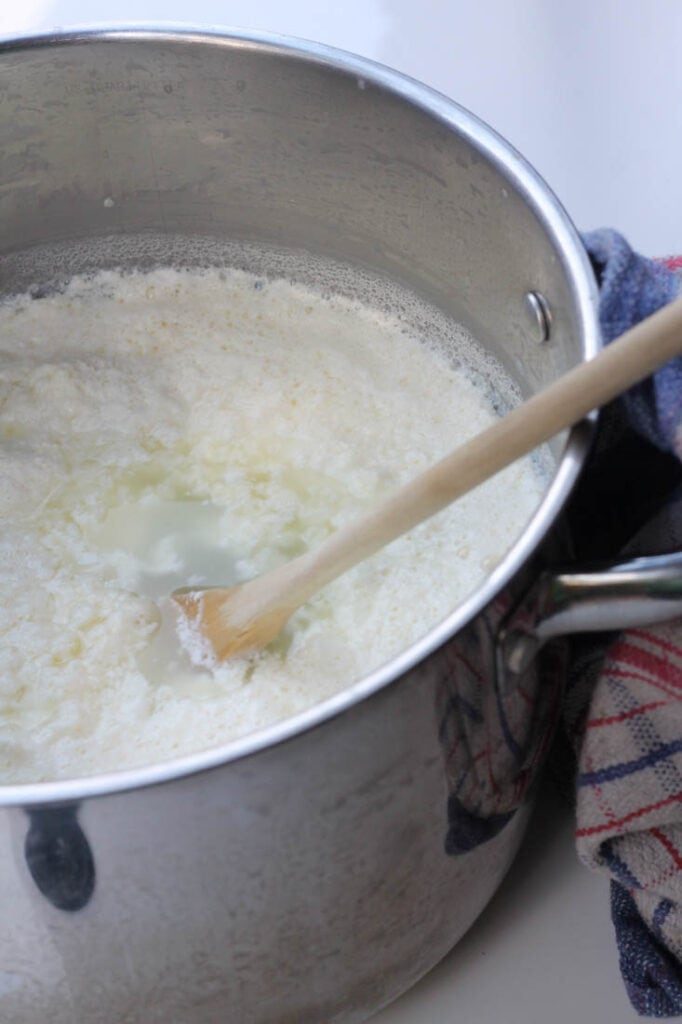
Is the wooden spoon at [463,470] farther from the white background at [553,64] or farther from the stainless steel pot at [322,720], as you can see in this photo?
the white background at [553,64]

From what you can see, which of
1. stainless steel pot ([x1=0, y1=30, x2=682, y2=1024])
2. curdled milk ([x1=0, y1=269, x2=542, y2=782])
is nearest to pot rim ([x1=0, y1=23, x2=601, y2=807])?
stainless steel pot ([x1=0, y1=30, x2=682, y2=1024])

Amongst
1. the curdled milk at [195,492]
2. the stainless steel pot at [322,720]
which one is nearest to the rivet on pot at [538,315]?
the stainless steel pot at [322,720]

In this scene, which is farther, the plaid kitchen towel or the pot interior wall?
the pot interior wall

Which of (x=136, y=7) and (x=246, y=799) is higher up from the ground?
(x=136, y=7)

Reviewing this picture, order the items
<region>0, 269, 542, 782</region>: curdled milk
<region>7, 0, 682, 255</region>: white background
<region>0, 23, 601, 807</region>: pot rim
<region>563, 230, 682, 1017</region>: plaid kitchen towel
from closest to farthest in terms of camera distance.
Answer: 1. <region>0, 23, 601, 807</region>: pot rim
2. <region>563, 230, 682, 1017</region>: plaid kitchen towel
3. <region>0, 269, 542, 782</region>: curdled milk
4. <region>7, 0, 682, 255</region>: white background

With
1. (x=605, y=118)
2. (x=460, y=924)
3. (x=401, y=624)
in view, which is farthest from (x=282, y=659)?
(x=605, y=118)

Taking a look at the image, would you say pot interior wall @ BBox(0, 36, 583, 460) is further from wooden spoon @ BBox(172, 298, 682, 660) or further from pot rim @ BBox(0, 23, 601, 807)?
wooden spoon @ BBox(172, 298, 682, 660)

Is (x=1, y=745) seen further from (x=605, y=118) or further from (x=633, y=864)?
(x=605, y=118)
